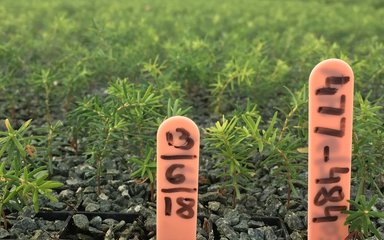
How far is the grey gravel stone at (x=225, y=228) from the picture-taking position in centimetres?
201

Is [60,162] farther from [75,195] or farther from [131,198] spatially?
[131,198]

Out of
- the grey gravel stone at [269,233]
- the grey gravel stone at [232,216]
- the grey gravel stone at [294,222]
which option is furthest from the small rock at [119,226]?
the grey gravel stone at [294,222]

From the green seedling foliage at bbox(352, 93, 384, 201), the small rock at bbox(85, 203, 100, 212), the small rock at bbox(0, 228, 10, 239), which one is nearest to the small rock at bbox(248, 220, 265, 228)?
the green seedling foliage at bbox(352, 93, 384, 201)

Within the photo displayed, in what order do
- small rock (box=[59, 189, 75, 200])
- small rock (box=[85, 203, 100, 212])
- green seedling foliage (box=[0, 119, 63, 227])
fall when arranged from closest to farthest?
green seedling foliage (box=[0, 119, 63, 227]), small rock (box=[85, 203, 100, 212]), small rock (box=[59, 189, 75, 200])

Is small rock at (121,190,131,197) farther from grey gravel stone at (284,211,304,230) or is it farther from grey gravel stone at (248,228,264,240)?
grey gravel stone at (284,211,304,230)

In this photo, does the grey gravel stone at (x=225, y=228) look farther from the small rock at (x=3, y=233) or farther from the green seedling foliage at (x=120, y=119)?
the small rock at (x=3, y=233)

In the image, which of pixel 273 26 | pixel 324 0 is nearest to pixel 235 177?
pixel 273 26

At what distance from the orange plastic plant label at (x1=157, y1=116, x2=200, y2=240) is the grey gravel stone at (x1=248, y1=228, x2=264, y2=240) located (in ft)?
1.19

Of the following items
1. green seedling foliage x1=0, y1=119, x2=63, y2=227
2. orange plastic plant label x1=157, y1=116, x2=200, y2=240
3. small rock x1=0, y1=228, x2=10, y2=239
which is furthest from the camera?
small rock x1=0, y1=228, x2=10, y2=239

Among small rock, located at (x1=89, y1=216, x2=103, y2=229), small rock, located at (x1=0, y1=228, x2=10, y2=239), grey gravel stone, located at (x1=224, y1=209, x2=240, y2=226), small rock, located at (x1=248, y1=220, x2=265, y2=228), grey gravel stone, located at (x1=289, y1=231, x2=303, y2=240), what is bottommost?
small rock, located at (x1=0, y1=228, x2=10, y2=239)

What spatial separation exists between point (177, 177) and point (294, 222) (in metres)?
0.63

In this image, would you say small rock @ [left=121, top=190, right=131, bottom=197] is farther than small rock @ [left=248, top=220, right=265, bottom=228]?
Yes

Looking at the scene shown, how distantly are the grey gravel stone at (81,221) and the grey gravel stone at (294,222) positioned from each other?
2.40ft

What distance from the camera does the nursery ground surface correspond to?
2.06 meters
